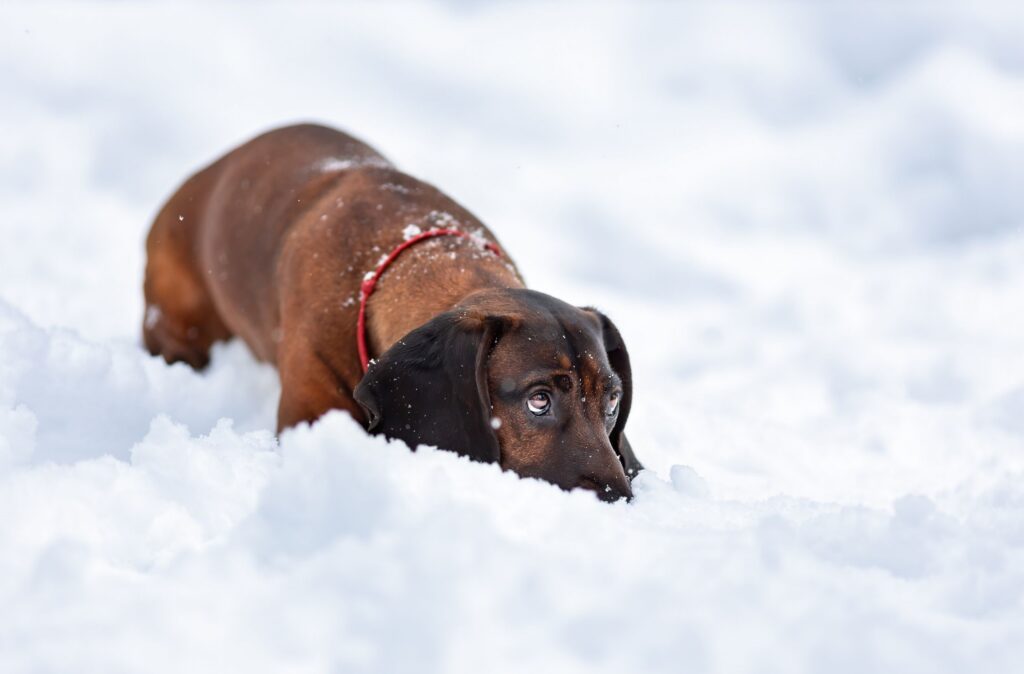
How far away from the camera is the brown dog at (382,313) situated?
3.11m

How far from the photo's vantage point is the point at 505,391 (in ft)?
10.3

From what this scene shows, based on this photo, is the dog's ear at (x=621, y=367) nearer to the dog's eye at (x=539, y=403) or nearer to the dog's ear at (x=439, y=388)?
the dog's eye at (x=539, y=403)

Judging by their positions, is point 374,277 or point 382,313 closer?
point 382,313

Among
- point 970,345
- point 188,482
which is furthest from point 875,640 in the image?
point 970,345

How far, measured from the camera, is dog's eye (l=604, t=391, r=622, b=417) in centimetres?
323

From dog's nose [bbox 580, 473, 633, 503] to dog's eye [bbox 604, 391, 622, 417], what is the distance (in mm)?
Result: 314

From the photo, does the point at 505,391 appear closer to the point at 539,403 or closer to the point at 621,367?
the point at 539,403

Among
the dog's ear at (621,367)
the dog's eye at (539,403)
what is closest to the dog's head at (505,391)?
the dog's eye at (539,403)

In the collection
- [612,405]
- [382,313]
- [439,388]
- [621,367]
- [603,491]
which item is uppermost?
[621,367]

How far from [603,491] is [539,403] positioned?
1.16 ft

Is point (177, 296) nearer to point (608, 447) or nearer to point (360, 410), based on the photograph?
point (360, 410)

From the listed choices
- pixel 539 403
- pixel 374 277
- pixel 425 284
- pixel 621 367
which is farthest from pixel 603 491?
pixel 374 277

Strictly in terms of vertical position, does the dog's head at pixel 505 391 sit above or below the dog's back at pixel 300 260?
below

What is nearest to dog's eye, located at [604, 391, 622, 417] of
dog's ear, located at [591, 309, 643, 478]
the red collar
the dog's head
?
the dog's head
